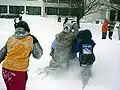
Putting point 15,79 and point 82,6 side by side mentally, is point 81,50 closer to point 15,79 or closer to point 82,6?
point 15,79

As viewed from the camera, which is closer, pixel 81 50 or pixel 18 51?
pixel 18 51

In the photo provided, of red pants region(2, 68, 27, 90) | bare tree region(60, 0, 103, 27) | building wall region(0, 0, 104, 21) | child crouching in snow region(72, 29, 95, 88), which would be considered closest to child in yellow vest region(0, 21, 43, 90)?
red pants region(2, 68, 27, 90)

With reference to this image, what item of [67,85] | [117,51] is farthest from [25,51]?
[117,51]

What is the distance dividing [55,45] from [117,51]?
345 cm

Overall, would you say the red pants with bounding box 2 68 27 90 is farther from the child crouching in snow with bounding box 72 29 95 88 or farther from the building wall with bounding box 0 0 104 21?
the building wall with bounding box 0 0 104 21

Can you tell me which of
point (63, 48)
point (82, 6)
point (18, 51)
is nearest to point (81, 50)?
point (63, 48)

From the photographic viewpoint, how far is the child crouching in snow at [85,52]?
7.78 metres

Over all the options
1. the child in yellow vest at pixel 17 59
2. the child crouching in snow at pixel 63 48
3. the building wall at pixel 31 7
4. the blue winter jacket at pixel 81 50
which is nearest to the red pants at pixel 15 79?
the child in yellow vest at pixel 17 59

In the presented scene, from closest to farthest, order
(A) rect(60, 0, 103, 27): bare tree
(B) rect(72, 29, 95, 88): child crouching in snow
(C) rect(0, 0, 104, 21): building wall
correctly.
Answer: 1. (B) rect(72, 29, 95, 88): child crouching in snow
2. (A) rect(60, 0, 103, 27): bare tree
3. (C) rect(0, 0, 104, 21): building wall

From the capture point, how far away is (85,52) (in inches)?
305

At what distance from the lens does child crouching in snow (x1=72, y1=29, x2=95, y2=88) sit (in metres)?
7.78

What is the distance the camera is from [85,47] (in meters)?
7.79

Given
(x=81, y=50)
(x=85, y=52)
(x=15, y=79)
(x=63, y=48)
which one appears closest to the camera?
(x=15, y=79)

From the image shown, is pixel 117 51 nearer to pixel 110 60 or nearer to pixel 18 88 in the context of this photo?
pixel 110 60
